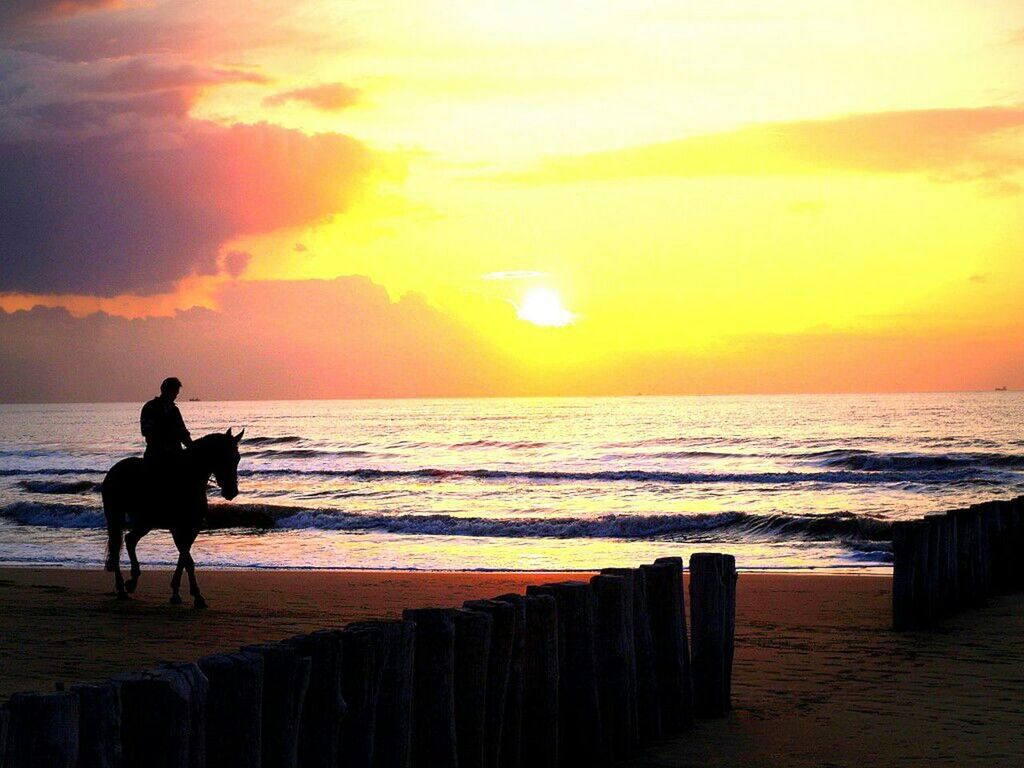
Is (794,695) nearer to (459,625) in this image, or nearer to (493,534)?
(459,625)

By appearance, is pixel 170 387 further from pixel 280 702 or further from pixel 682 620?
pixel 280 702

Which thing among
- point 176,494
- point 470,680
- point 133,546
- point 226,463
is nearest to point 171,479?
point 176,494

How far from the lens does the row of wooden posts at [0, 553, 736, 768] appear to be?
159 inches

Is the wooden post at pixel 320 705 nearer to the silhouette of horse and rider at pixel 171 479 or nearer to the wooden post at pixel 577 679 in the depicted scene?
the wooden post at pixel 577 679

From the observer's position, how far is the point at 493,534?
27609 mm

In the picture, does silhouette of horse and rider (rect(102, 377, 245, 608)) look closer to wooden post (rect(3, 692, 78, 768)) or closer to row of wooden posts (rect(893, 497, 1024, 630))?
row of wooden posts (rect(893, 497, 1024, 630))

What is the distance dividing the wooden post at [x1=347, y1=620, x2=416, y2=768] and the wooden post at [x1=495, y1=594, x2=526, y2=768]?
846 mm

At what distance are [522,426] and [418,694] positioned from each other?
88.9 m

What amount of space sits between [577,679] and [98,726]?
322 cm

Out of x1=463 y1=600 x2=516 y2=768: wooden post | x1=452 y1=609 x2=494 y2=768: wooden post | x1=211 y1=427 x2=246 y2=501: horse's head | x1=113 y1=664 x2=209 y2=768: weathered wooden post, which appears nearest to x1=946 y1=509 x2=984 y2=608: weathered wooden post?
x1=211 y1=427 x2=246 y2=501: horse's head

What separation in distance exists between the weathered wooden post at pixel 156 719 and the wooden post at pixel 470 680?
168 cm

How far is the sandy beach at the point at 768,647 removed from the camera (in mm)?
7203

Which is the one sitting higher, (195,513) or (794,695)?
(195,513)

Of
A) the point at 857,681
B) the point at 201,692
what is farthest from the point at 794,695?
the point at 201,692
